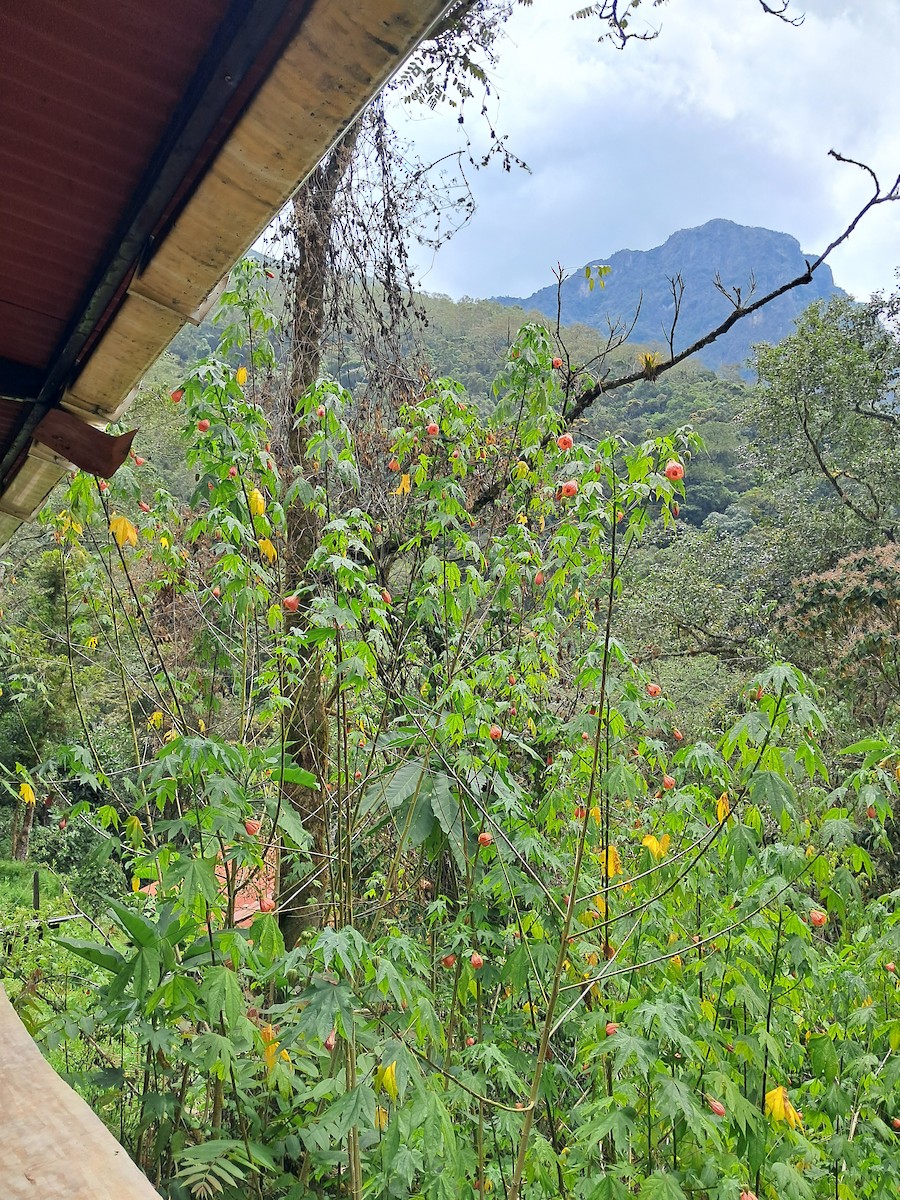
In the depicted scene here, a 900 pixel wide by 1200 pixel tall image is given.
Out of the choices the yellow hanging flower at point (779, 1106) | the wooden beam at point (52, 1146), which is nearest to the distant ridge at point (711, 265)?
the yellow hanging flower at point (779, 1106)

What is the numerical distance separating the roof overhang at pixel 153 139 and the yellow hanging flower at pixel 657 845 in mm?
2259

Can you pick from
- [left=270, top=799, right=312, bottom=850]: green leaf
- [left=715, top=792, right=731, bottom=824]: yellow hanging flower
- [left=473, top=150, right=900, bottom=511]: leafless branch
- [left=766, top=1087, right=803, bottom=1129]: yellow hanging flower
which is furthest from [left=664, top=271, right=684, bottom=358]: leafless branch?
[left=766, top=1087, right=803, bottom=1129]: yellow hanging flower

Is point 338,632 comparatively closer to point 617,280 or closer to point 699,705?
point 699,705

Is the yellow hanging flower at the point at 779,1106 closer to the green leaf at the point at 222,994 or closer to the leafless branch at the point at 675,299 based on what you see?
the green leaf at the point at 222,994

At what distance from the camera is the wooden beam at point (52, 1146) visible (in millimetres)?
516

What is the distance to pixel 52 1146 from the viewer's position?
0.57m

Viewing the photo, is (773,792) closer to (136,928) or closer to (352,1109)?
(352,1109)

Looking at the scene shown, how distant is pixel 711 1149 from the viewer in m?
2.14

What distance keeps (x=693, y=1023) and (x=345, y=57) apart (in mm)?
2495

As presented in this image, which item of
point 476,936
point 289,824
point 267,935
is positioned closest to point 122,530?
point 289,824

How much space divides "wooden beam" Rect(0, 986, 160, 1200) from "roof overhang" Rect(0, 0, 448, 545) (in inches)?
31.6

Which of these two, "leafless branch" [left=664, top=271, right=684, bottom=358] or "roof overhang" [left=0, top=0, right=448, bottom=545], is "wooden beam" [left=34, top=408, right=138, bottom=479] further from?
"leafless branch" [left=664, top=271, right=684, bottom=358]

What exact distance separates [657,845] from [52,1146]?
2.37m

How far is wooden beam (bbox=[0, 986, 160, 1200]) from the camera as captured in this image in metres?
0.52
